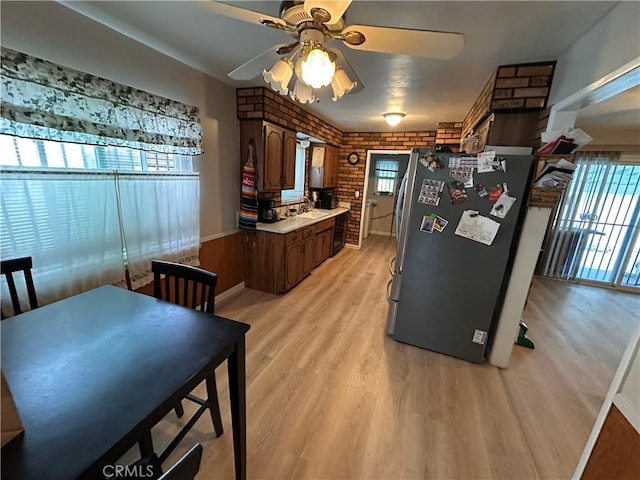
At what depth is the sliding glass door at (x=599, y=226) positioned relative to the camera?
→ 3.87 metres

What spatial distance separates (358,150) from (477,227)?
358 centimetres

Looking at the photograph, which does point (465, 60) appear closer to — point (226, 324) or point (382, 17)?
point (382, 17)

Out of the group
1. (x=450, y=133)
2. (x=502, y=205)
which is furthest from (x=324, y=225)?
(x=502, y=205)

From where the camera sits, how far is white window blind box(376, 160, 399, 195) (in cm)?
658

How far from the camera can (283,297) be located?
10.6 feet

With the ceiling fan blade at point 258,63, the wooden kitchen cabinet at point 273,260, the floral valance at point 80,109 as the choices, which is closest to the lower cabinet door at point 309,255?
the wooden kitchen cabinet at point 273,260

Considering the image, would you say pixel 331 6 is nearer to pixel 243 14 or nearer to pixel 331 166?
pixel 243 14

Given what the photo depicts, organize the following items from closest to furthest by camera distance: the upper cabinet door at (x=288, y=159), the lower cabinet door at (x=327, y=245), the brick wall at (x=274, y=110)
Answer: the brick wall at (x=274, y=110), the upper cabinet door at (x=288, y=159), the lower cabinet door at (x=327, y=245)

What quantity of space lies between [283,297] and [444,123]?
3384mm

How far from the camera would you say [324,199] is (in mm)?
5023

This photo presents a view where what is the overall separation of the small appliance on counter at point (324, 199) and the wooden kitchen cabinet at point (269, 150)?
1.62 metres

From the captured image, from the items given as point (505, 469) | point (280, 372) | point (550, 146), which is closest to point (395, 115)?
point (550, 146)

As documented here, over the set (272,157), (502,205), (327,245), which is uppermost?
(272,157)

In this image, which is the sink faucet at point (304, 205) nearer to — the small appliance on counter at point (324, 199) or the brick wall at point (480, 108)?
the small appliance on counter at point (324, 199)
